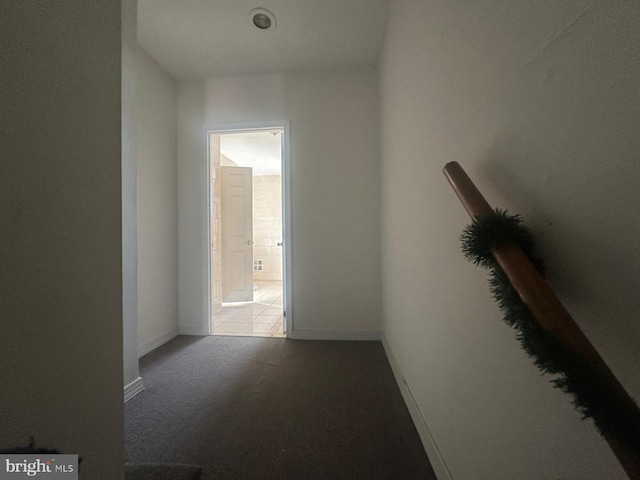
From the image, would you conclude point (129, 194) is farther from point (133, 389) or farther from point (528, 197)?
point (528, 197)

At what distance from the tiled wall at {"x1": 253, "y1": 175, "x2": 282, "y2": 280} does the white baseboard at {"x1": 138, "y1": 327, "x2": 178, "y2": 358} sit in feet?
12.4

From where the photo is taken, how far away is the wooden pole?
28 centimetres

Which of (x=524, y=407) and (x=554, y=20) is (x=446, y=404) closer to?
(x=524, y=407)

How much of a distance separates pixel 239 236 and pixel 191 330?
197cm

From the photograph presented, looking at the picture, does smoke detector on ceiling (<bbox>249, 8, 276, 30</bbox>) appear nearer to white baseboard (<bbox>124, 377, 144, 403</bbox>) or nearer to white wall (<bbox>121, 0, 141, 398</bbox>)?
white wall (<bbox>121, 0, 141, 398</bbox>)

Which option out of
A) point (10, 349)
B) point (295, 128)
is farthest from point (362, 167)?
point (10, 349)

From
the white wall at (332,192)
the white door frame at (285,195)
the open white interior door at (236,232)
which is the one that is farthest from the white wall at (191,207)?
the open white interior door at (236,232)

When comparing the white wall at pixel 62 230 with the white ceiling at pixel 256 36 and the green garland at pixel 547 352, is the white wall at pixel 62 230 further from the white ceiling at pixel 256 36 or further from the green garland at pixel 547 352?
the white ceiling at pixel 256 36

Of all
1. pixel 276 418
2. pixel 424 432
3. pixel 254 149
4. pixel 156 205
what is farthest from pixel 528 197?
pixel 254 149

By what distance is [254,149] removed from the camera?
15.0 ft

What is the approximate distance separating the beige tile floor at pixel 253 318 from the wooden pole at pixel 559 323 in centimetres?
255

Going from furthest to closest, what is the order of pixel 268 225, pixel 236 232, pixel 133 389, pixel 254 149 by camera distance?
pixel 268 225, pixel 254 149, pixel 236 232, pixel 133 389

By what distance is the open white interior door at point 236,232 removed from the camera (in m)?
4.15

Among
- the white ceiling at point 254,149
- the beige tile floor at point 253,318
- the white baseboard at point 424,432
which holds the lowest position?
the beige tile floor at point 253,318
